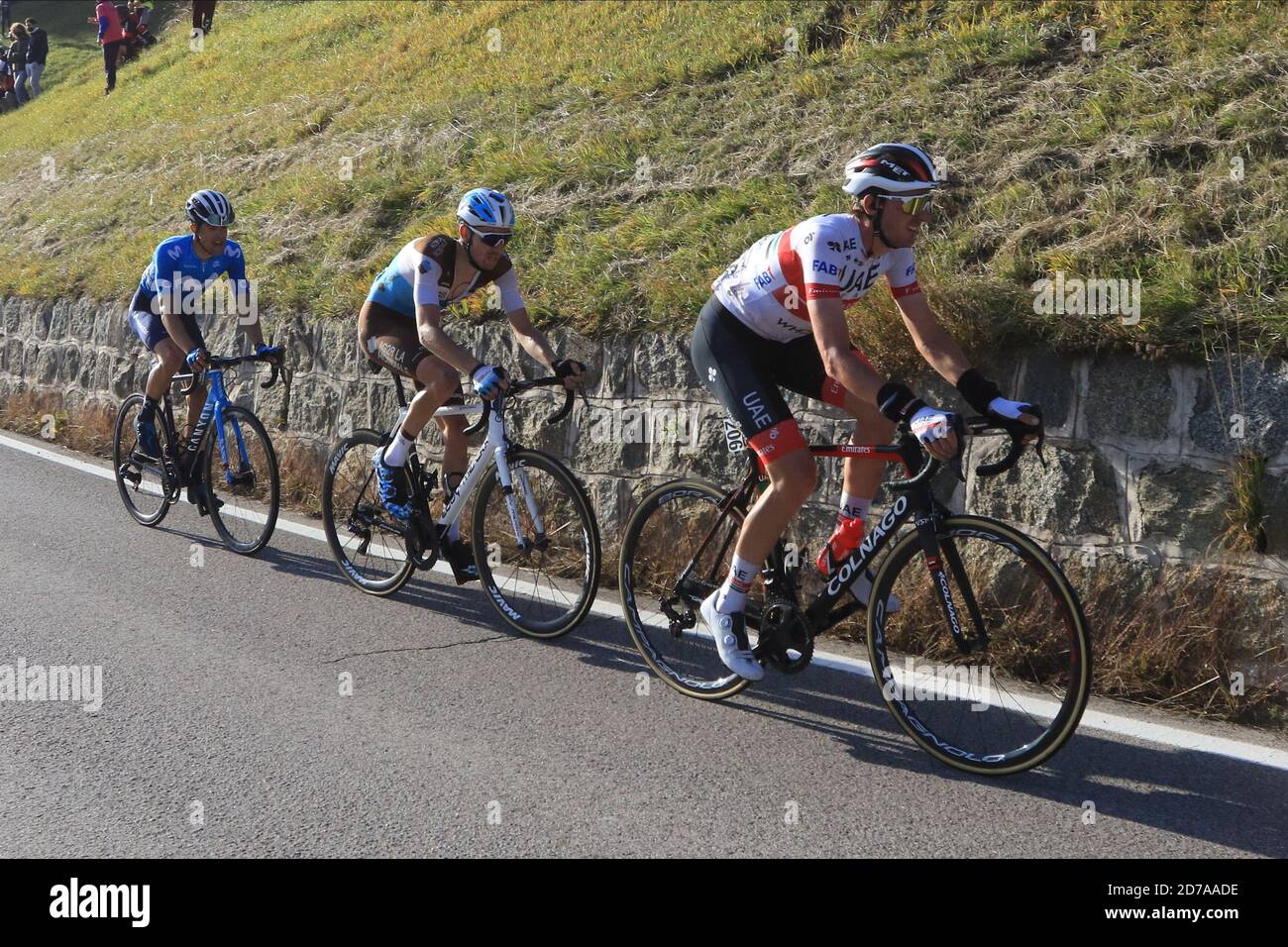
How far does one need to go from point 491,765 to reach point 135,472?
213 inches

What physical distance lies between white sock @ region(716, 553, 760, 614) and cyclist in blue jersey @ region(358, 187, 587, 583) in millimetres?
1411

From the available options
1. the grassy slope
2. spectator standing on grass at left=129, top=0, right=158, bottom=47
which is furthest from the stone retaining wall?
spectator standing on grass at left=129, top=0, right=158, bottom=47

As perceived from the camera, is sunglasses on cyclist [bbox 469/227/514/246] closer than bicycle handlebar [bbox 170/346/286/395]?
Yes

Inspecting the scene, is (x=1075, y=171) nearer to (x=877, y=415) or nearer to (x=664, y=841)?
(x=877, y=415)

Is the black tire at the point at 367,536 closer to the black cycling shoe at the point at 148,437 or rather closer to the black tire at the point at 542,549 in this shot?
the black tire at the point at 542,549

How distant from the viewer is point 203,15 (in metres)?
27.8

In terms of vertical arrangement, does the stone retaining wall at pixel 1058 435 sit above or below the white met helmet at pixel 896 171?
below

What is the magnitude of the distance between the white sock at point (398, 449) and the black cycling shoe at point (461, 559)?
1.79 feet

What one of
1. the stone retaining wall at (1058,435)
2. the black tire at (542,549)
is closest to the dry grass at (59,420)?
the stone retaining wall at (1058,435)

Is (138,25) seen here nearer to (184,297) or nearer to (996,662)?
(184,297)

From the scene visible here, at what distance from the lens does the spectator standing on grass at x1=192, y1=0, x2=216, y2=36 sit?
90.0 ft

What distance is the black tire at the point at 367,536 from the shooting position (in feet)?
21.6

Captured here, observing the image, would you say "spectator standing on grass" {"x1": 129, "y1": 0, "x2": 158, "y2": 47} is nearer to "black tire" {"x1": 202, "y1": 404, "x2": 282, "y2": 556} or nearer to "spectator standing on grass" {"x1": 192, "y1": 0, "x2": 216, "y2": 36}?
"spectator standing on grass" {"x1": 192, "y1": 0, "x2": 216, "y2": 36}

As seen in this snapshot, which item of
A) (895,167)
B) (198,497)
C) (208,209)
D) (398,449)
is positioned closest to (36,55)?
(208,209)
